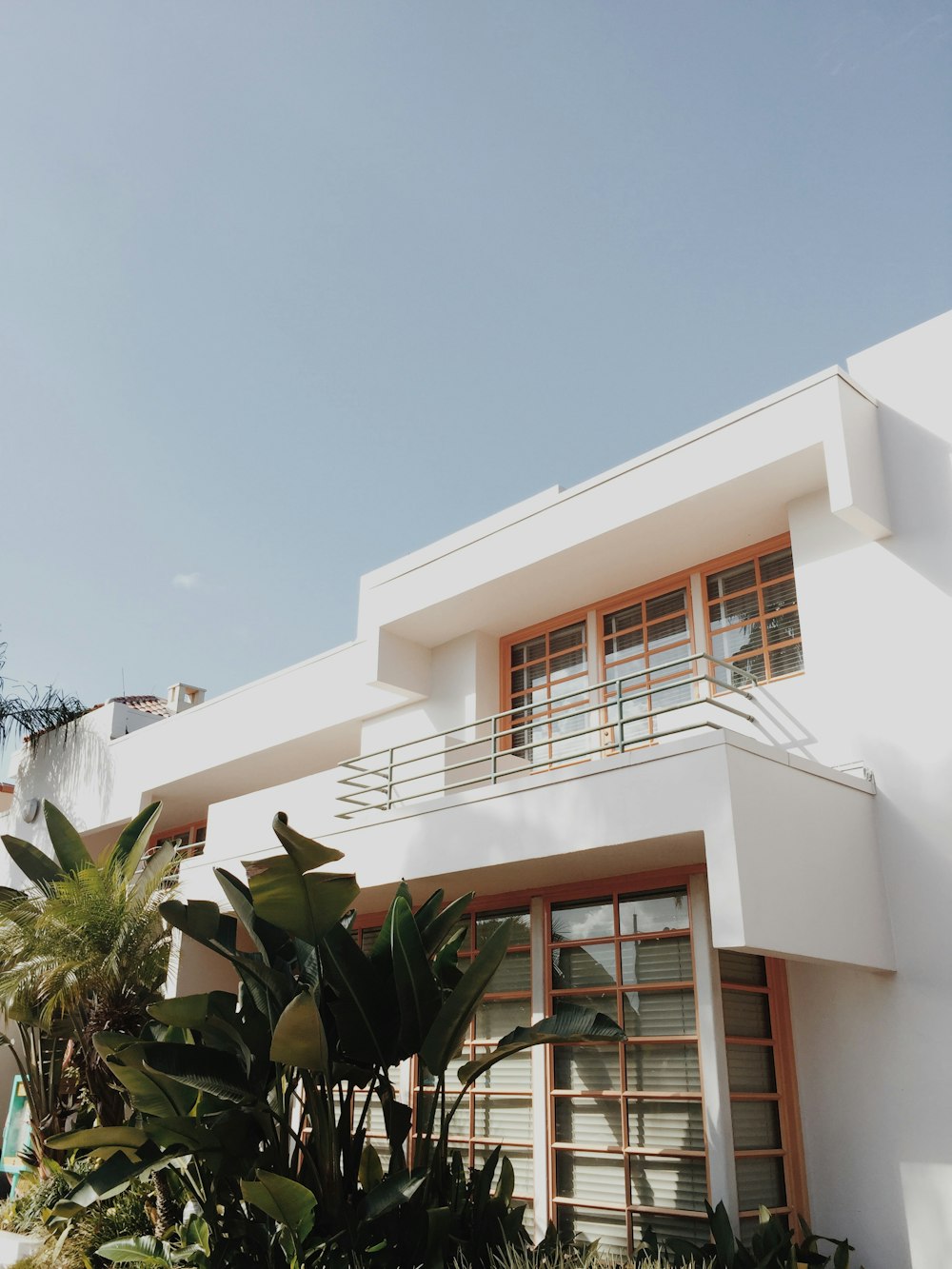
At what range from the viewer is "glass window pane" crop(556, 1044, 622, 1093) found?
9398mm

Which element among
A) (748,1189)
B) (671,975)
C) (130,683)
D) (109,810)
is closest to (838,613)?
(671,975)

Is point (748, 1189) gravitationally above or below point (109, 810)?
below

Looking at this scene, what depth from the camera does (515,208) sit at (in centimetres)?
1298

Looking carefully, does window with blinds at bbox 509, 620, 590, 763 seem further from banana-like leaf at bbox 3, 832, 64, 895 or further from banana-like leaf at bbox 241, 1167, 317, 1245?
banana-like leaf at bbox 3, 832, 64, 895

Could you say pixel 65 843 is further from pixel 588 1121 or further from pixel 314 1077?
pixel 588 1121

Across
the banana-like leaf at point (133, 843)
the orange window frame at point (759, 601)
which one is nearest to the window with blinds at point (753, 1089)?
the orange window frame at point (759, 601)

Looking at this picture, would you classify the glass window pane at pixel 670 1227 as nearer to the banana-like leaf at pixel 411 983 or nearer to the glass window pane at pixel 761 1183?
the glass window pane at pixel 761 1183

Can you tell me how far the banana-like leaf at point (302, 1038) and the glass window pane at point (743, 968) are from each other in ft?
11.4

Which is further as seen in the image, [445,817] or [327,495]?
[327,495]

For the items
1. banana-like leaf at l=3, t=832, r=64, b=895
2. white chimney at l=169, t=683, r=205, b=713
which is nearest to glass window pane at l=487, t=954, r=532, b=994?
banana-like leaf at l=3, t=832, r=64, b=895

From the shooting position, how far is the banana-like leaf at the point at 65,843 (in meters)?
12.7

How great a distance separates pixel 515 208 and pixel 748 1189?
10853mm

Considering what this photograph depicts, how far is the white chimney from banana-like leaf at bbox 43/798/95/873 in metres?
7.73

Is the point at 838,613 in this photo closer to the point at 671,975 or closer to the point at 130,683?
the point at 671,975
